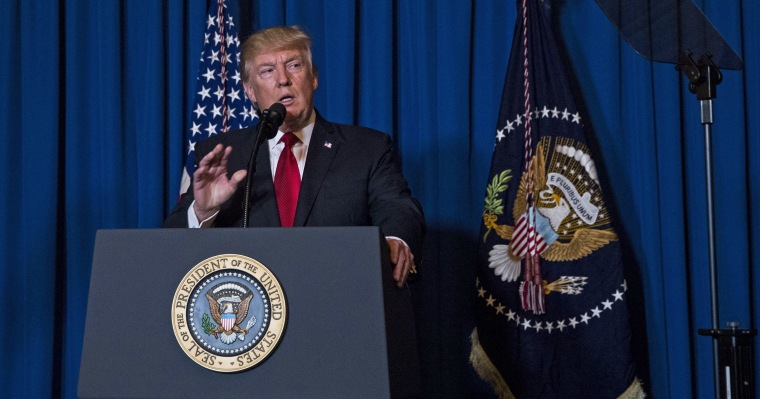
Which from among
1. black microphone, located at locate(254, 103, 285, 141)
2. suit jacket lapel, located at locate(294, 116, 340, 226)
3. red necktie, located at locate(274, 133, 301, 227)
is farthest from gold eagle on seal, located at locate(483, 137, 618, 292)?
black microphone, located at locate(254, 103, 285, 141)

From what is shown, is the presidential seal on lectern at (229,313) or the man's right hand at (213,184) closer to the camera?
the presidential seal on lectern at (229,313)

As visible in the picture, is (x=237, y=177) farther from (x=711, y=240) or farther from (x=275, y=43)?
(x=711, y=240)

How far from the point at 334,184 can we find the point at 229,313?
99cm

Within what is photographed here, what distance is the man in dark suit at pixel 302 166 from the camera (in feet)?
7.85

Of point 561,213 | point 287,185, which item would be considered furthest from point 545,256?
point 287,185

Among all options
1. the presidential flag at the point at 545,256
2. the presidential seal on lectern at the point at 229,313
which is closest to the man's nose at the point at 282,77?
the presidential flag at the point at 545,256

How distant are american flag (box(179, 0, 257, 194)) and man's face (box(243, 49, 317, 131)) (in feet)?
2.64

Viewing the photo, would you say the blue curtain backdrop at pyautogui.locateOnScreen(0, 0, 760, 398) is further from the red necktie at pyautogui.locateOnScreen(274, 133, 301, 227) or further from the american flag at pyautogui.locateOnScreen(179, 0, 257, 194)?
the red necktie at pyautogui.locateOnScreen(274, 133, 301, 227)

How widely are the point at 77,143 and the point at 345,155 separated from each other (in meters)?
1.75

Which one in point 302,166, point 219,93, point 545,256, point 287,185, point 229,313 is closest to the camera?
point 229,313

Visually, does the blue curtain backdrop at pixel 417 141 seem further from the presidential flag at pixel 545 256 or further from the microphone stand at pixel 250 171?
the microphone stand at pixel 250 171

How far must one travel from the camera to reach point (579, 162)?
10.6 feet

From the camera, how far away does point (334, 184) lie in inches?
101

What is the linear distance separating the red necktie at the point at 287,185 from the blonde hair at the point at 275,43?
352 mm
